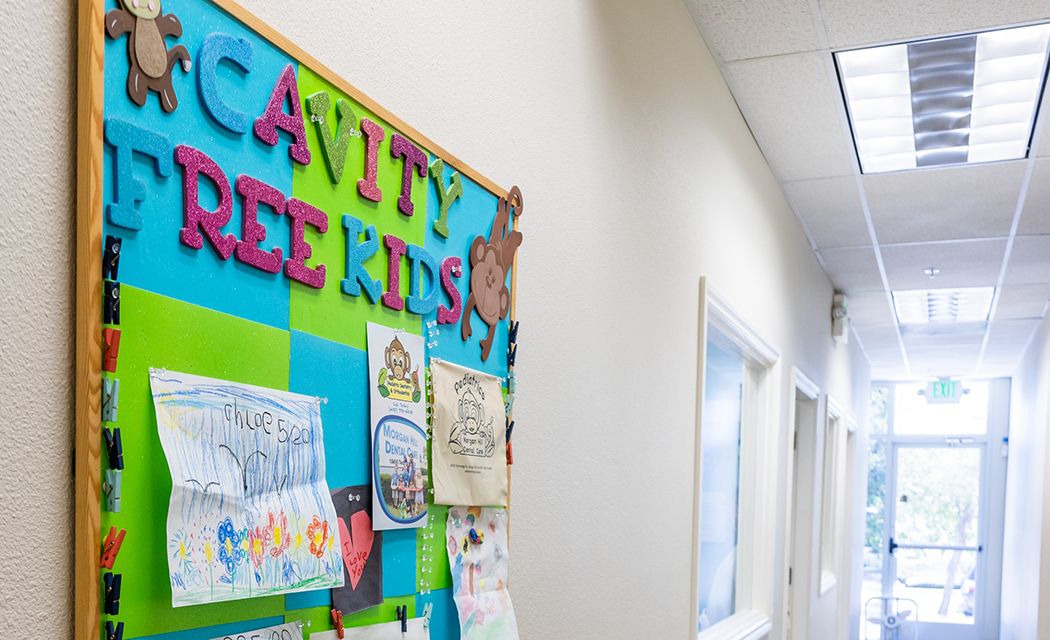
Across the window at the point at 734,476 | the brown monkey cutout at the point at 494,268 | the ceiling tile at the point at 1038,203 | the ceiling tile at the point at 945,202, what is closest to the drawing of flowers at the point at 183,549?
the brown monkey cutout at the point at 494,268

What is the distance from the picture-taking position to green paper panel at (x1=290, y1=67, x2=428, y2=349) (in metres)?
0.95

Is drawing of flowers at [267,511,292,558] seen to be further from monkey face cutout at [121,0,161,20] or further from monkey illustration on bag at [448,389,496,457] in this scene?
monkey face cutout at [121,0,161,20]

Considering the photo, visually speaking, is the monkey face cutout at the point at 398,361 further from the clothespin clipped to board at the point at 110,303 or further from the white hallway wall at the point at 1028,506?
the white hallway wall at the point at 1028,506

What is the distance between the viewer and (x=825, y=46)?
2570 mm

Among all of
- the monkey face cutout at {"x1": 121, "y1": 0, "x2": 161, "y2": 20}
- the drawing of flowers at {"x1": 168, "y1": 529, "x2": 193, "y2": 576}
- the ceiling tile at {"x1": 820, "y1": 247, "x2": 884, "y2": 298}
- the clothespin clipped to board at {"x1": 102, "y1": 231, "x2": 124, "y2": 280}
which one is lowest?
the drawing of flowers at {"x1": 168, "y1": 529, "x2": 193, "y2": 576}

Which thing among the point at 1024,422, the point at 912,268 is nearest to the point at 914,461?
the point at 1024,422

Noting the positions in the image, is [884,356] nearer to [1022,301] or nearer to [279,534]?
[1022,301]

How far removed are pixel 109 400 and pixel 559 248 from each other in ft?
3.35

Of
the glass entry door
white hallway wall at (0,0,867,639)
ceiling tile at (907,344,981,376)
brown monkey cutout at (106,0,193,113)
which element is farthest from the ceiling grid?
the glass entry door

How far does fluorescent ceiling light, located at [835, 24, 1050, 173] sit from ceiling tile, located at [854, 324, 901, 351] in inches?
131

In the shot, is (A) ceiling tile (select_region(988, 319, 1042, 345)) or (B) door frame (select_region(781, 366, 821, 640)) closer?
(B) door frame (select_region(781, 366, 821, 640))

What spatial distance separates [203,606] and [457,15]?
2.81 ft

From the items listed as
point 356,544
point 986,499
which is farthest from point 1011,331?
point 356,544

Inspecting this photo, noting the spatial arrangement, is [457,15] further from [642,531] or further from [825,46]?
[825,46]
